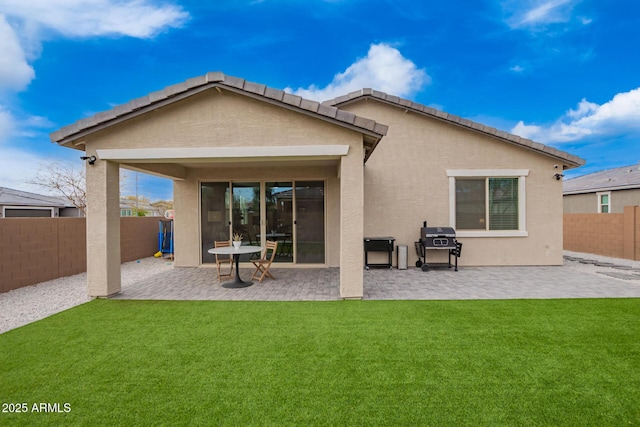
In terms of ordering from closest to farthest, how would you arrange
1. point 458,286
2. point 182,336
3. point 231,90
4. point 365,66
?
point 182,336 < point 231,90 < point 458,286 < point 365,66

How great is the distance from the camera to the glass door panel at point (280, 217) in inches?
386

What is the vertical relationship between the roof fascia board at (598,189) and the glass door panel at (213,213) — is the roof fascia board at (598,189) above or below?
above

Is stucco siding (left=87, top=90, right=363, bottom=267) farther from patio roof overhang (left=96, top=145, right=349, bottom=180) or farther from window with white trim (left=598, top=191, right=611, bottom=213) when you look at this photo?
window with white trim (left=598, top=191, right=611, bottom=213)

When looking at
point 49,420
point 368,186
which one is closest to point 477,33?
point 368,186

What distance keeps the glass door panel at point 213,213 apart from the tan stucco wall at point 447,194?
180 inches

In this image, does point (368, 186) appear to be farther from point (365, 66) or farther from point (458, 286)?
point (365, 66)

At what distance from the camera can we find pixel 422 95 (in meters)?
23.2

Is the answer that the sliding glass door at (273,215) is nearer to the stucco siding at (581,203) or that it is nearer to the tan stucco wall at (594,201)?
the tan stucco wall at (594,201)

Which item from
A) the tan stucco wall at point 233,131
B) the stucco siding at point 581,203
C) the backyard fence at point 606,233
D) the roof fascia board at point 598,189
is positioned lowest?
the backyard fence at point 606,233

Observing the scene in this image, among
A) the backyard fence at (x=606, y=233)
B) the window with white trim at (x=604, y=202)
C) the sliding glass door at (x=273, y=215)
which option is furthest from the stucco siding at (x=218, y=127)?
the window with white trim at (x=604, y=202)

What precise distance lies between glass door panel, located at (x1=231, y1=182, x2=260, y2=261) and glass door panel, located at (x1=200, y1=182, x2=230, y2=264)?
0.29 metres

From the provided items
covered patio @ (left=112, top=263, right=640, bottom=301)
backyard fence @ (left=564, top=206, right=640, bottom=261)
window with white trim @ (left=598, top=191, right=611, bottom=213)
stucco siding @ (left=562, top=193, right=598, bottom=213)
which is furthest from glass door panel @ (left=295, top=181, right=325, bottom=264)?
stucco siding @ (left=562, top=193, right=598, bottom=213)

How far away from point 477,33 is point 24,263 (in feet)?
65.9

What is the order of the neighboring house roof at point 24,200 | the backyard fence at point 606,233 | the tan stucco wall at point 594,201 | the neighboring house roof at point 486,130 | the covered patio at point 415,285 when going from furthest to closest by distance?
the neighboring house roof at point 24,200, the tan stucco wall at point 594,201, the backyard fence at point 606,233, the neighboring house roof at point 486,130, the covered patio at point 415,285
